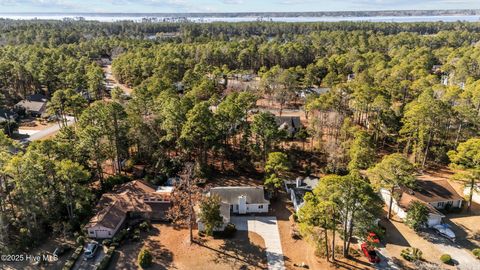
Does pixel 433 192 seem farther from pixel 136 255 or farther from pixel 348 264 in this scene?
pixel 136 255

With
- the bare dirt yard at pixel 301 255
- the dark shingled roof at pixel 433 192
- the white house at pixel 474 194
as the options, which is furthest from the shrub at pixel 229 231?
the white house at pixel 474 194

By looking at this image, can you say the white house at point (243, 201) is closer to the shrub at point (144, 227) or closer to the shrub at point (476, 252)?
the shrub at point (144, 227)

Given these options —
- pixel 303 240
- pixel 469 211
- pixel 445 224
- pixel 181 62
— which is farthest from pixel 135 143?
pixel 181 62

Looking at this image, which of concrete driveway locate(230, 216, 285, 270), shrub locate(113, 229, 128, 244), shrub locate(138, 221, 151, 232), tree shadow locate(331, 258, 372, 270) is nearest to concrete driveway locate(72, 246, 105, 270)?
shrub locate(113, 229, 128, 244)

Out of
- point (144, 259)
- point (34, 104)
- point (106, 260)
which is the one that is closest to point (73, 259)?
point (106, 260)

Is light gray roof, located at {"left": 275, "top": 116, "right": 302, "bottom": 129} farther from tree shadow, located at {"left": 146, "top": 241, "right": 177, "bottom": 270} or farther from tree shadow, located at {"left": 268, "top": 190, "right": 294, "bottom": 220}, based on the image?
tree shadow, located at {"left": 146, "top": 241, "right": 177, "bottom": 270}

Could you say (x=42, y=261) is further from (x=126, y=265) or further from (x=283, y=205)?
(x=283, y=205)
